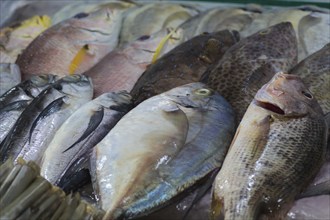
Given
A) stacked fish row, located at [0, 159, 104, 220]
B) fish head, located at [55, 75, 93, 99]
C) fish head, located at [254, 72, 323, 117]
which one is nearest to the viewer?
stacked fish row, located at [0, 159, 104, 220]

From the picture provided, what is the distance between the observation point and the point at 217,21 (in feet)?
10.3

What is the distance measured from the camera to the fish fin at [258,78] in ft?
7.24

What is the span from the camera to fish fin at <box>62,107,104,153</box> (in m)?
1.99

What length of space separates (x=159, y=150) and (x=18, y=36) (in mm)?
1749

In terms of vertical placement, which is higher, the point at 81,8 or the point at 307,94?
the point at 307,94

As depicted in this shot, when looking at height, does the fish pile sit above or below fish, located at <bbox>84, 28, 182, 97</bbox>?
above

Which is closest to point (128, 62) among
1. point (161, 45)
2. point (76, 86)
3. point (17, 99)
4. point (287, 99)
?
point (161, 45)

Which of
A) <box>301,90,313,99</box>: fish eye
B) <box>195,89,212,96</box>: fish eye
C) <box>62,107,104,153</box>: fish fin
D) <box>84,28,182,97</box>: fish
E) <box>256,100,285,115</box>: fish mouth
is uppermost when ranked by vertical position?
<box>301,90,313,99</box>: fish eye

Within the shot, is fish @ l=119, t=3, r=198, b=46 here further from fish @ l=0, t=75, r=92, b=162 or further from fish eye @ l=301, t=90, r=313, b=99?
fish eye @ l=301, t=90, r=313, b=99

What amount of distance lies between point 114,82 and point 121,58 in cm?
18

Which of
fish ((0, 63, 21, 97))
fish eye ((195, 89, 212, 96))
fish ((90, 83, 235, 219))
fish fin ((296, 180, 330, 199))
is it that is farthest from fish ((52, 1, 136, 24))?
fish fin ((296, 180, 330, 199))

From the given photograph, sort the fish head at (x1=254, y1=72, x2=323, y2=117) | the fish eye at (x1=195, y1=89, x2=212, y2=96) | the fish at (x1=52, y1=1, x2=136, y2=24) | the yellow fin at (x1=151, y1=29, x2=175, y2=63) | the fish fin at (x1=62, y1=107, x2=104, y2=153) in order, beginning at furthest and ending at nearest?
the fish at (x1=52, y1=1, x2=136, y2=24) → the yellow fin at (x1=151, y1=29, x2=175, y2=63) → the fish eye at (x1=195, y1=89, x2=212, y2=96) → the fish fin at (x1=62, y1=107, x2=104, y2=153) → the fish head at (x1=254, y1=72, x2=323, y2=117)

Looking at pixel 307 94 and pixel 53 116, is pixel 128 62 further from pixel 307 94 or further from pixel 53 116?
pixel 307 94

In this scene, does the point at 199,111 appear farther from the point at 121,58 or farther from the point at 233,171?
the point at 121,58
